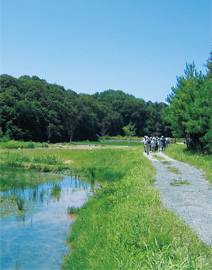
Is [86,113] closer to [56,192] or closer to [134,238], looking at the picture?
[56,192]

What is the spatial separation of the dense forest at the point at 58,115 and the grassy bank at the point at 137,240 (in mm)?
38048

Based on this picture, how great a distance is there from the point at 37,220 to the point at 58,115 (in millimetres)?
67527

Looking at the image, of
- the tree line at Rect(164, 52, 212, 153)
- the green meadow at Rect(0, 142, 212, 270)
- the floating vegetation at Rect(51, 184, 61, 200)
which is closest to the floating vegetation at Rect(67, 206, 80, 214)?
the green meadow at Rect(0, 142, 212, 270)

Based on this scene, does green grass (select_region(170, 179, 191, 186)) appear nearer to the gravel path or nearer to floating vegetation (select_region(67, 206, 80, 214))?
the gravel path

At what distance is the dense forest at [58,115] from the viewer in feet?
208

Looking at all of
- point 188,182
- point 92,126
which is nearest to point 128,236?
point 188,182

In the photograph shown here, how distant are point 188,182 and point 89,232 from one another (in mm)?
5854

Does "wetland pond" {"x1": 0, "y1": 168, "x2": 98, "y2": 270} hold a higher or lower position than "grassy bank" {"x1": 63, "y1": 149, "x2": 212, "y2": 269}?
lower

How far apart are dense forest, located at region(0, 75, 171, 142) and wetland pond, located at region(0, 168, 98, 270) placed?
102ft

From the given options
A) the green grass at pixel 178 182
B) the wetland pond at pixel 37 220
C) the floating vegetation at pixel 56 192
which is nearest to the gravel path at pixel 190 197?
the green grass at pixel 178 182

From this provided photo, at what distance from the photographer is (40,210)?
1261cm

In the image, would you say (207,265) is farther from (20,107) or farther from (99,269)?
(20,107)

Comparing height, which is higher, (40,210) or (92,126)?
(92,126)

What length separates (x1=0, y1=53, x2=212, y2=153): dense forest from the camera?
27.4 meters
